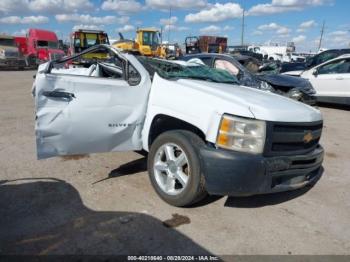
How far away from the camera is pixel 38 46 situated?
27.5 metres

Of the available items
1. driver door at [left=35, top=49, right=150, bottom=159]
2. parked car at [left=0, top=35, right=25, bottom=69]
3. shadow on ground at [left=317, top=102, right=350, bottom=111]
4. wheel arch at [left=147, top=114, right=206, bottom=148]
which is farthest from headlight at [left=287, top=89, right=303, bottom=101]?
parked car at [left=0, top=35, right=25, bottom=69]

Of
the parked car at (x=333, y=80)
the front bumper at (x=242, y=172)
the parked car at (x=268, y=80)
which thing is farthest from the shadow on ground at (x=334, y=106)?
the front bumper at (x=242, y=172)

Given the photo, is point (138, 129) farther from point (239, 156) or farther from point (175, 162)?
point (239, 156)

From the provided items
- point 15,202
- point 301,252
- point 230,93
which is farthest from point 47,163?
point 301,252

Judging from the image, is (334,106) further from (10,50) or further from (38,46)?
(38,46)

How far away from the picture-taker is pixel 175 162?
3658 mm

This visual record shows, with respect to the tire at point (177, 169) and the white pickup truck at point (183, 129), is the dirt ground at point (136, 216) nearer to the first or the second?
the tire at point (177, 169)

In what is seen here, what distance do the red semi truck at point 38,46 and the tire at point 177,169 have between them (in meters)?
24.9

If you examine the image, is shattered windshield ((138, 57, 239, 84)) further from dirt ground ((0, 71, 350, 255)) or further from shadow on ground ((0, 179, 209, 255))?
shadow on ground ((0, 179, 209, 255))

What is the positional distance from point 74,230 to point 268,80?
25.9ft

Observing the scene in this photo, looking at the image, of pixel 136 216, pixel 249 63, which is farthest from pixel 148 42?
pixel 136 216

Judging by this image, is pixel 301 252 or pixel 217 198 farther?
pixel 217 198

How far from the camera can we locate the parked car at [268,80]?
8711 millimetres

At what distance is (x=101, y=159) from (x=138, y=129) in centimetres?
129
